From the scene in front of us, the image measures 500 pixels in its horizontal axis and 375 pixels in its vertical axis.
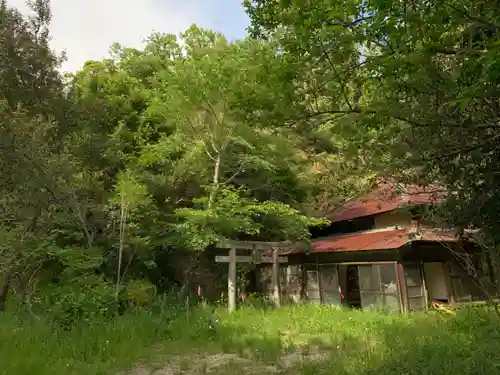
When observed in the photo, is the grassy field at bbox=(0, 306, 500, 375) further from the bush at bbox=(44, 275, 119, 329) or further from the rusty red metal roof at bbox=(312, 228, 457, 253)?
the rusty red metal roof at bbox=(312, 228, 457, 253)

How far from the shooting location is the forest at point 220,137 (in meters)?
4.31

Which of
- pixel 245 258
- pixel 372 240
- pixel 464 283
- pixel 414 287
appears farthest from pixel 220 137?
pixel 464 283

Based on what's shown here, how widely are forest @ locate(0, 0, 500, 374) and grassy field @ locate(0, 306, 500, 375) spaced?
52.6 inches

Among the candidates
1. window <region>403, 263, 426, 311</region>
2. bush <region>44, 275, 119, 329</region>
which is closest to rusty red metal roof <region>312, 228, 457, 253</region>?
window <region>403, 263, 426, 311</region>

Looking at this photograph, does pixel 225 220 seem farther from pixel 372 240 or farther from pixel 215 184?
pixel 372 240

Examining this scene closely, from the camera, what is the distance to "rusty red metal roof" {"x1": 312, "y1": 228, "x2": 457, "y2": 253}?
547 inches

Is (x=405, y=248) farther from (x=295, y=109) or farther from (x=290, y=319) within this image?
(x=295, y=109)

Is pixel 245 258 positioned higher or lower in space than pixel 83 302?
higher

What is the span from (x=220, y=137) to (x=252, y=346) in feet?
30.7

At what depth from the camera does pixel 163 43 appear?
76.1ft

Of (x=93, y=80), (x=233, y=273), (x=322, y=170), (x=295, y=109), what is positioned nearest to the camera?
(x=295, y=109)

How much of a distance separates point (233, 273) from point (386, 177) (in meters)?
10.6

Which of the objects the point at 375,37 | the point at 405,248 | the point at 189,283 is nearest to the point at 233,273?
the point at 189,283

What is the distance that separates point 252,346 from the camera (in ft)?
31.6
